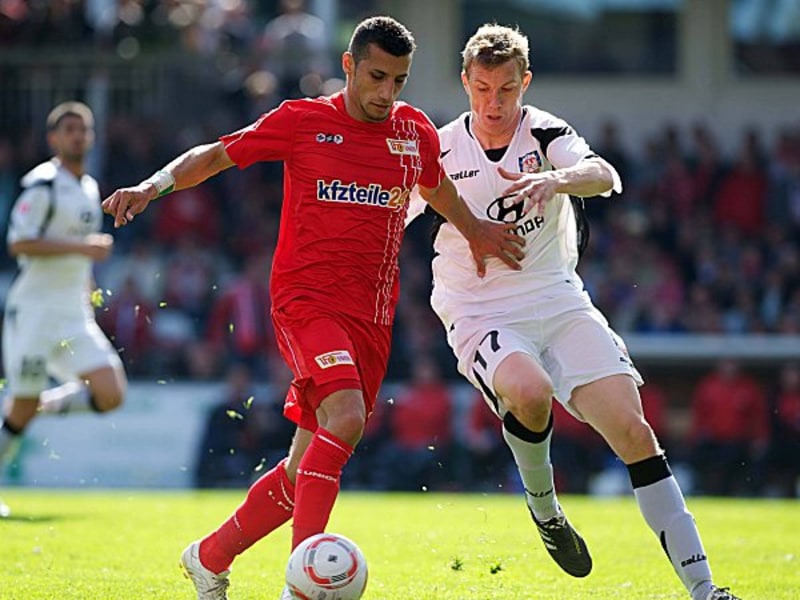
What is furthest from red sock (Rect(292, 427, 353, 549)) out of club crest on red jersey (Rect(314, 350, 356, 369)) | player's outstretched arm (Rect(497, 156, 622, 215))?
player's outstretched arm (Rect(497, 156, 622, 215))

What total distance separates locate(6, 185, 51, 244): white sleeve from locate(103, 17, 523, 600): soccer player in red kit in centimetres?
618

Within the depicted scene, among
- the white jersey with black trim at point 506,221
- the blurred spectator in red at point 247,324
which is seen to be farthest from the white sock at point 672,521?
the blurred spectator in red at point 247,324

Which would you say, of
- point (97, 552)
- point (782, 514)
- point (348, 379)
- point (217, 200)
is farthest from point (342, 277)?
point (217, 200)

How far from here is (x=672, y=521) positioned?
A: 7.23 meters

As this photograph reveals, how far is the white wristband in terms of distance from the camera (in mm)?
7113

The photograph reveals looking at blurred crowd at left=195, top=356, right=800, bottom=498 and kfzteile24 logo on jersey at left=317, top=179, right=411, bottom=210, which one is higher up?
kfzteile24 logo on jersey at left=317, top=179, right=411, bottom=210

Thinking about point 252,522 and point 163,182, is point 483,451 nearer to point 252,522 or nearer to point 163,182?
point 252,522

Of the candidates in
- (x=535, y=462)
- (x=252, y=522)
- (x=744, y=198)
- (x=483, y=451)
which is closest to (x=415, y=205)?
(x=535, y=462)

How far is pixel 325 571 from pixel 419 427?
41.1ft

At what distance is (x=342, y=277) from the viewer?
7297mm

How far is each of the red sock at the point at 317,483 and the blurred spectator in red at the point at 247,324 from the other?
12.9 m

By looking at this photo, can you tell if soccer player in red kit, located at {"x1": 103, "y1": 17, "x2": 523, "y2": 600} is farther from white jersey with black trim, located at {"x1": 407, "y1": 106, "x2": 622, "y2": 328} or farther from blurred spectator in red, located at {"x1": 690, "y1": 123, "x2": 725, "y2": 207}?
blurred spectator in red, located at {"x1": 690, "y1": 123, "x2": 725, "y2": 207}

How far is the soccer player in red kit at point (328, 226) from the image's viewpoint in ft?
23.6

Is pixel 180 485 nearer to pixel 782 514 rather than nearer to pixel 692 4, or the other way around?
pixel 782 514
